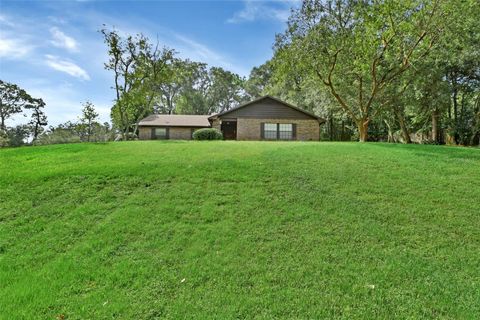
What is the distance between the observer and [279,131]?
24453 millimetres

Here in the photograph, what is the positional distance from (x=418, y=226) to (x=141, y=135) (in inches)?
1058

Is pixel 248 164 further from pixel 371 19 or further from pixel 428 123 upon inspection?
pixel 428 123

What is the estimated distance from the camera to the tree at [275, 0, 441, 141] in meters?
15.7

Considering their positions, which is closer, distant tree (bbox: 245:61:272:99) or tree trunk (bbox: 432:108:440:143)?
tree trunk (bbox: 432:108:440:143)

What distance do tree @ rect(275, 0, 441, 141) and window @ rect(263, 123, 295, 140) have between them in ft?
17.9

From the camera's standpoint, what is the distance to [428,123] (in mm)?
29234

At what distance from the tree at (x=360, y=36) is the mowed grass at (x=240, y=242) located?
10844 mm

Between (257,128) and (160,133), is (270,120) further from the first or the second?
(160,133)

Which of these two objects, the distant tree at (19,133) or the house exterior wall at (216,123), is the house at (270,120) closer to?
the house exterior wall at (216,123)

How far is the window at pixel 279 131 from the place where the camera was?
79.9 ft

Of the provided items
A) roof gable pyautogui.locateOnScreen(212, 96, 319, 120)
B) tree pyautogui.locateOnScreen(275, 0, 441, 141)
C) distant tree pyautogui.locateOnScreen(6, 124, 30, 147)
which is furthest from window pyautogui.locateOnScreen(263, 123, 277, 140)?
distant tree pyautogui.locateOnScreen(6, 124, 30, 147)

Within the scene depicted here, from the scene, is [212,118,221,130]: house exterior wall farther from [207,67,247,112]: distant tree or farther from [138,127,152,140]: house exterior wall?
[207,67,247,112]: distant tree

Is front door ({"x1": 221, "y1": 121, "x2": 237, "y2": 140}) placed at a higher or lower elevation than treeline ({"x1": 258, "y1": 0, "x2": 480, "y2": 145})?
lower

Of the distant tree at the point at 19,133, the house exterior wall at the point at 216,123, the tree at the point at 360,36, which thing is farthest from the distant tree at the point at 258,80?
the distant tree at the point at 19,133
